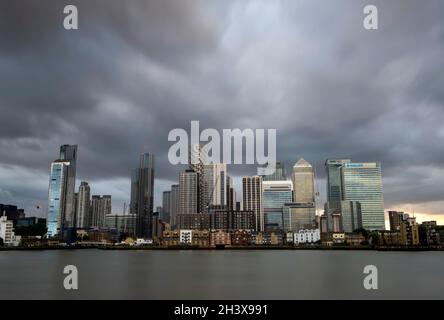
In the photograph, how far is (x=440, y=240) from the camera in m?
196
